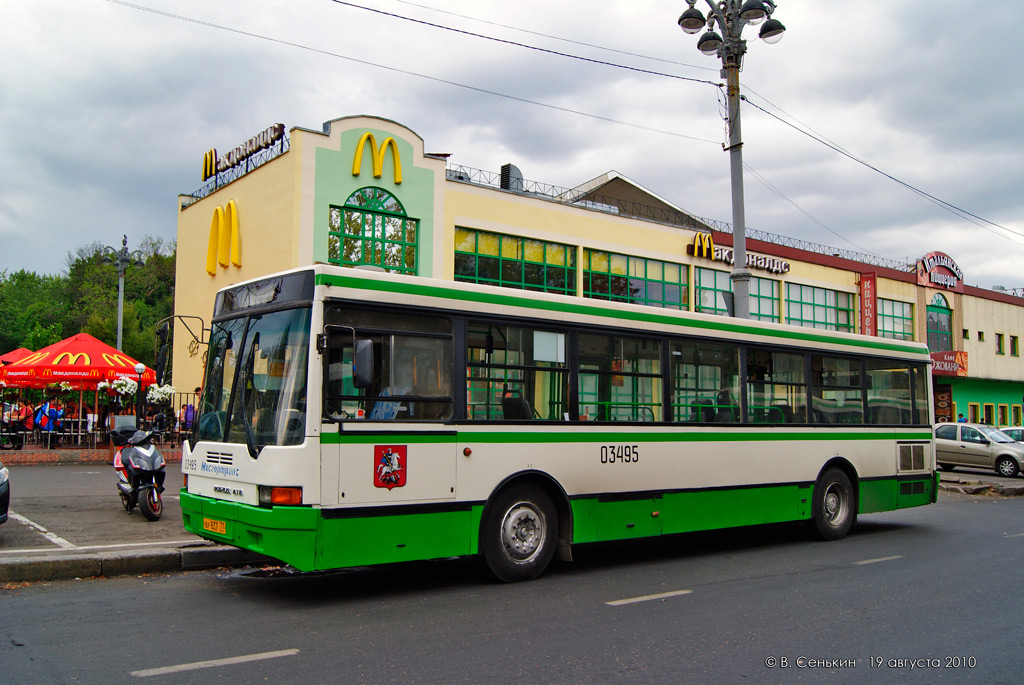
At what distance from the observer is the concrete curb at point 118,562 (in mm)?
7996

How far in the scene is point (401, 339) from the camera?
25.3 ft

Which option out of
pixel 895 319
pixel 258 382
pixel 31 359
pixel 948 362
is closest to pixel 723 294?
pixel 895 319

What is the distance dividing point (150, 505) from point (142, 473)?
47 cm

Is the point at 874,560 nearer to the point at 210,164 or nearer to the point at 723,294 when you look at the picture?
the point at 723,294

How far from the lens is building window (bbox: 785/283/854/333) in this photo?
37719mm

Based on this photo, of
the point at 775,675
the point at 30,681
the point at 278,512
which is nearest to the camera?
the point at 30,681

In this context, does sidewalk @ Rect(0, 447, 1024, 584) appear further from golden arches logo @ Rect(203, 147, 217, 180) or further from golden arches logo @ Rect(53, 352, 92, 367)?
golden arches logo @ Rect(203, 147, 217, 180)

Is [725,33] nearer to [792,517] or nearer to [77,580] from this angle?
[792,517]

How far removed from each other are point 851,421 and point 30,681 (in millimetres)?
10857

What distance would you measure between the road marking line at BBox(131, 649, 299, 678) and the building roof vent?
23.8 metres

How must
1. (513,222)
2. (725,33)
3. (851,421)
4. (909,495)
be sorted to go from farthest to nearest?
1. (513,222)
2. (725,33)
3. (909,495)
4. (851,421)

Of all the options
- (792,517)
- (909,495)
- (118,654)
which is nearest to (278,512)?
(118,654)

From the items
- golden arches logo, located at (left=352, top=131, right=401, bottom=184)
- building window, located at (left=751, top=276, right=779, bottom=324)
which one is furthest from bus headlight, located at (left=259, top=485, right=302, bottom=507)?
building window, located at (left=751, top=276, right=779, bottom=324)

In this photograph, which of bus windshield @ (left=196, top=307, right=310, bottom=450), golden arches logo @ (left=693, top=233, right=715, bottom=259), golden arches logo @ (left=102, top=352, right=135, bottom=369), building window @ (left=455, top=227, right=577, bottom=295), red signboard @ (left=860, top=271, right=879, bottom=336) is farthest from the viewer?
red signboard @ (left=860, top=271, right=879, bottom=336)
